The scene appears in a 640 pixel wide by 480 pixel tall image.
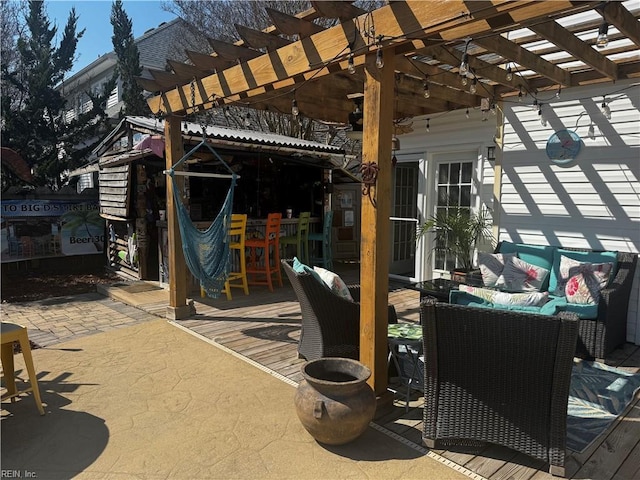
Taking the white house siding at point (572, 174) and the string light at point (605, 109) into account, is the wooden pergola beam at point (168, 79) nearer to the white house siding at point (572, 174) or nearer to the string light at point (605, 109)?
the white house siding at point (572, 174)

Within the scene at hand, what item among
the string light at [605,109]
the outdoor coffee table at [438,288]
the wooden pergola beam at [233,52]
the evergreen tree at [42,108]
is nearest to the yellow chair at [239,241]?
the wooden pergola beam at [233,52]

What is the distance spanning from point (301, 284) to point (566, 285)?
2.57 metres

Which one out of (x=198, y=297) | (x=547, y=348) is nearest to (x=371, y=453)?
(x=547, y=348)

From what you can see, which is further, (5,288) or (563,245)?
(5,288)

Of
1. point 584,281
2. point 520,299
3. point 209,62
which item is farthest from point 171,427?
point 584,281

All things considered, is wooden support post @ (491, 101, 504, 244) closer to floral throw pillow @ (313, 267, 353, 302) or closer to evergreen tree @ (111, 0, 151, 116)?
floral throw pillow @ (313, 267, 353, 302)

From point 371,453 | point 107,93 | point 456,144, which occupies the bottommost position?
point 371,453

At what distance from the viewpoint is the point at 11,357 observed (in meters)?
2.67

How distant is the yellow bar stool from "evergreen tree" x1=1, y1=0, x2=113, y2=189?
812 centimetres

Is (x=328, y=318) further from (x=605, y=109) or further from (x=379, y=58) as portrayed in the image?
(x=605, y=109)

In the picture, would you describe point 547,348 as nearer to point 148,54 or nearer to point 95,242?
point 95,242

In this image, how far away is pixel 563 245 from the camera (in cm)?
445

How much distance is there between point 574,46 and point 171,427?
3744 mm

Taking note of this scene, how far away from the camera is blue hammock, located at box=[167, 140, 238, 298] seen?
4.33m
